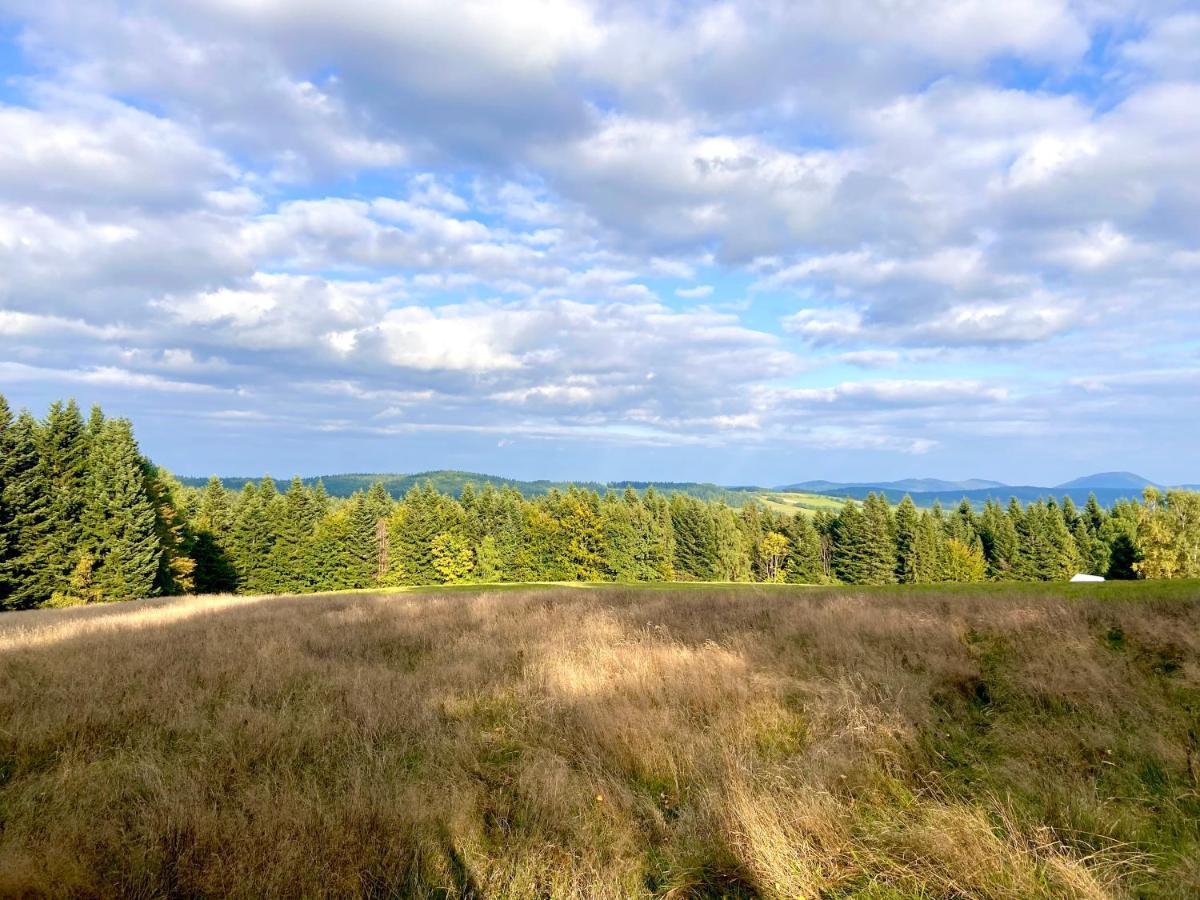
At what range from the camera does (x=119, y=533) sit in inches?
1805

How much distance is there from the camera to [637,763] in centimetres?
582

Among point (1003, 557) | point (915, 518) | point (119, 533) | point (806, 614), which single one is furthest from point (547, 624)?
point (1003, 557)

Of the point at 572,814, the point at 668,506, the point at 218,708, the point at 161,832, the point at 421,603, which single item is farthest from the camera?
the point at 668,506

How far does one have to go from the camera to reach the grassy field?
396 cm

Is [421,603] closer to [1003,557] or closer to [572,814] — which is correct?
[572,814]

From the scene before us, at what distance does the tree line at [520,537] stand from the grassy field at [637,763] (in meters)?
45.6

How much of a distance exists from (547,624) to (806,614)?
5.50 m

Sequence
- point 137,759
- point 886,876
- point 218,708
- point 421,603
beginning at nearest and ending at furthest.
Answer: point 886,876 < point 137,759 < point 218,708 < point 421,603

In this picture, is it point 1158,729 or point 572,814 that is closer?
point 572,814

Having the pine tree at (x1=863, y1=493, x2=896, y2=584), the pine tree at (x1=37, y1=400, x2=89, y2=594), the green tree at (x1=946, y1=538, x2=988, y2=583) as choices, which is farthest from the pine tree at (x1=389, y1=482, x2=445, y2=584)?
the green tree at (x1=946, y1=538, x2=988, y2=583)

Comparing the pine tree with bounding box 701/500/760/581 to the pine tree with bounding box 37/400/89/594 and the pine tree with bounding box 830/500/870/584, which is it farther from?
the pine tree with bounding box 37/400/89/594

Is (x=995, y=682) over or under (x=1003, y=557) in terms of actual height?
over

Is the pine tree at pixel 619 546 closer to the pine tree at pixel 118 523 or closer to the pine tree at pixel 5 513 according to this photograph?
the pine tree at pixel 118 523

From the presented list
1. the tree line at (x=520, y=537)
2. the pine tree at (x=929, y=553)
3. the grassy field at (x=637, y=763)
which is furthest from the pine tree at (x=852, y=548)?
the grassy field at (x=637, y=763)
